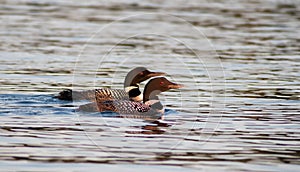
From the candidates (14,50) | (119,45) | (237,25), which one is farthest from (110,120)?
(237,25)

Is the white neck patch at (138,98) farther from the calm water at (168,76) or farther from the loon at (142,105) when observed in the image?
the loon at (142,105)

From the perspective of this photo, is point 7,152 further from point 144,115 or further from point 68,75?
point 68,75

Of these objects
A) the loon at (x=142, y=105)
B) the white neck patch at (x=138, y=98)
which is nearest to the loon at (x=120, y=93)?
the white neck patch at (x=138, y=98)

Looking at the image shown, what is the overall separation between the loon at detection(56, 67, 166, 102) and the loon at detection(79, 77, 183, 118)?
0.50m

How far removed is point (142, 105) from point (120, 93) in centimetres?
148

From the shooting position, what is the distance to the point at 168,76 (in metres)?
16.7

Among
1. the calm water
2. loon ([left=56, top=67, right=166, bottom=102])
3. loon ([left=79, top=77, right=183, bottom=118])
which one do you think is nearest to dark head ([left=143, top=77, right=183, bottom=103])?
loon ([left=79, top=77, right=183, bottom=118])

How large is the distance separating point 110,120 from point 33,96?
2315 mm

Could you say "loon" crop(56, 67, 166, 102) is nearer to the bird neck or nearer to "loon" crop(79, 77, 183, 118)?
the bird neck

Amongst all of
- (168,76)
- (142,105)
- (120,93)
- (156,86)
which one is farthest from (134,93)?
(168,76)

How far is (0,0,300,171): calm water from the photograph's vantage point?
31.1ft

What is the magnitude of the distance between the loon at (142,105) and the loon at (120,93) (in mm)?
504

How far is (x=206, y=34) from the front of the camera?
Result: 22828mm

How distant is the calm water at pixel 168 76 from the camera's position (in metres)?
9.48
